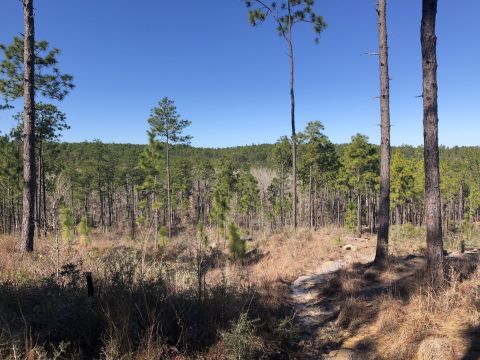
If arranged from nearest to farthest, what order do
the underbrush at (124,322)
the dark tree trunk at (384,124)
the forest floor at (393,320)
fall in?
the underbrush at (124,322) → the forest floor at (393,320) → the dark tree trunk at (384,124)

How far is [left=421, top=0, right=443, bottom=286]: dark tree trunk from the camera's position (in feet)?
18.2

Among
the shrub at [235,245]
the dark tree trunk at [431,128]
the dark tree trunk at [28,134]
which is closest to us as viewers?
the dark tree trunk at [431,128]

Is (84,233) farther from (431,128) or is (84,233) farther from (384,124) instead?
(431,128)

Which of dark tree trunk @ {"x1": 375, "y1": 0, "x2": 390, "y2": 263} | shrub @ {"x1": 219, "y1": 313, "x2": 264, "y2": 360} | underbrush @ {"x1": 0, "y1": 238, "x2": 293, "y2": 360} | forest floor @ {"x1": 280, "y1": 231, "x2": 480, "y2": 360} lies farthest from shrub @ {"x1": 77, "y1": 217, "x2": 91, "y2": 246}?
shrub @ {"x1": 219, "y1": 313, "x2": 264, "y2": 360}

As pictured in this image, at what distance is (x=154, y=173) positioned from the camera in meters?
25.9

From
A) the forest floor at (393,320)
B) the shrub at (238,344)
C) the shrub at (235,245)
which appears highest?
the shrub at (238,344)

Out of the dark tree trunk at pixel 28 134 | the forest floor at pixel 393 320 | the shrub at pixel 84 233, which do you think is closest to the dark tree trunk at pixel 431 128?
the forest floor at pixel 393 320

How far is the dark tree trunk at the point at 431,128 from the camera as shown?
18.2 feet

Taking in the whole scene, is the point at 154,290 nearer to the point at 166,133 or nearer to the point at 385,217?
the point at 385,217

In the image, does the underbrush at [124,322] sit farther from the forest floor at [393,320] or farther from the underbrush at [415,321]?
the underbrush at [415,321]

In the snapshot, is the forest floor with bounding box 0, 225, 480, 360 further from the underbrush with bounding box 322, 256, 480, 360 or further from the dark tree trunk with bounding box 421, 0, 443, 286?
the dark tree trunk with bounding box 421, 0, 443, 286

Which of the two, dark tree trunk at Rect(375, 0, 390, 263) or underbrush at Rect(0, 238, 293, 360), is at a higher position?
dark tree trunk at Rect(375, 0, 390, 263)

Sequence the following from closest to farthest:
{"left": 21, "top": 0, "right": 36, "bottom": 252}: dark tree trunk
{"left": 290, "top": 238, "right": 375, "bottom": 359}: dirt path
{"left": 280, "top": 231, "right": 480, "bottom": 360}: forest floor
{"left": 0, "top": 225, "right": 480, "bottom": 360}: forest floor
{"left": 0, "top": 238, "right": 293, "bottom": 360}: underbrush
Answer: {"left": 0, "top": 238, "right": 293, "bottom": 360}: underbrush
{"left": 0, "top": 225, "right": 480, "bottom": 360}: forest floor
{"left": 280, "top": 231, "right": 480, "bottom": 360}: forest floor
{"left": 290, "top": 238, "right": 375, "bottom": 359}: dirt path
{"left": 21, "top": 0, "right": 36, "bottom": 252}: dark tree trunk

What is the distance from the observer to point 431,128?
5.61m
